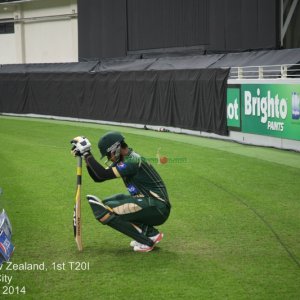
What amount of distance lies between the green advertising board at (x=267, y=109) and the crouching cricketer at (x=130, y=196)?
10041 mm

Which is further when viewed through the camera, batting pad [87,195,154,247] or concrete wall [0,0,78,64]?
concrete wall [0,0,78,64]

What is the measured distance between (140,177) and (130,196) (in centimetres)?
29

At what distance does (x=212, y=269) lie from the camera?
820cm

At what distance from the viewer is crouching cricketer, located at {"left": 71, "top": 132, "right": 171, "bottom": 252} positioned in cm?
855

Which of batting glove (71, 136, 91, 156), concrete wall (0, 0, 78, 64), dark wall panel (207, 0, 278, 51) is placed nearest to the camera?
batting glove (71, 136, 91, 156)

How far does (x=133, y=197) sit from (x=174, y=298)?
1949mm

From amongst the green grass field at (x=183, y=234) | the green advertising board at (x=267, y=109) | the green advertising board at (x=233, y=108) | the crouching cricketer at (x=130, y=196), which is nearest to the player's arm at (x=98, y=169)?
the crouching cricketer at (x=130, y=196)

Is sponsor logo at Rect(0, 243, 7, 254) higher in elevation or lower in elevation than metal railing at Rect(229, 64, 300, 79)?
lower

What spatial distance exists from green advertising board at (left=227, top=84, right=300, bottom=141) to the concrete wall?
21.0 meters

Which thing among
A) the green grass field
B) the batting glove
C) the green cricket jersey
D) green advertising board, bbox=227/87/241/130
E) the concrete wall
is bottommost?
the green grass field

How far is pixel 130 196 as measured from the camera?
29.3 ft

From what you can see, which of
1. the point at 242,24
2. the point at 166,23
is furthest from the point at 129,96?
the point at 242,24

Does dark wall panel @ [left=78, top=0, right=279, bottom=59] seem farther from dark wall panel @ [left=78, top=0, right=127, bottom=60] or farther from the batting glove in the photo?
the batting glove

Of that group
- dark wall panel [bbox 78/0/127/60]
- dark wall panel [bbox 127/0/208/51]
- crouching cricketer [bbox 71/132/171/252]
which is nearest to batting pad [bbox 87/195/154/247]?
crouching cricketer [bbox 71/132/171/252]
